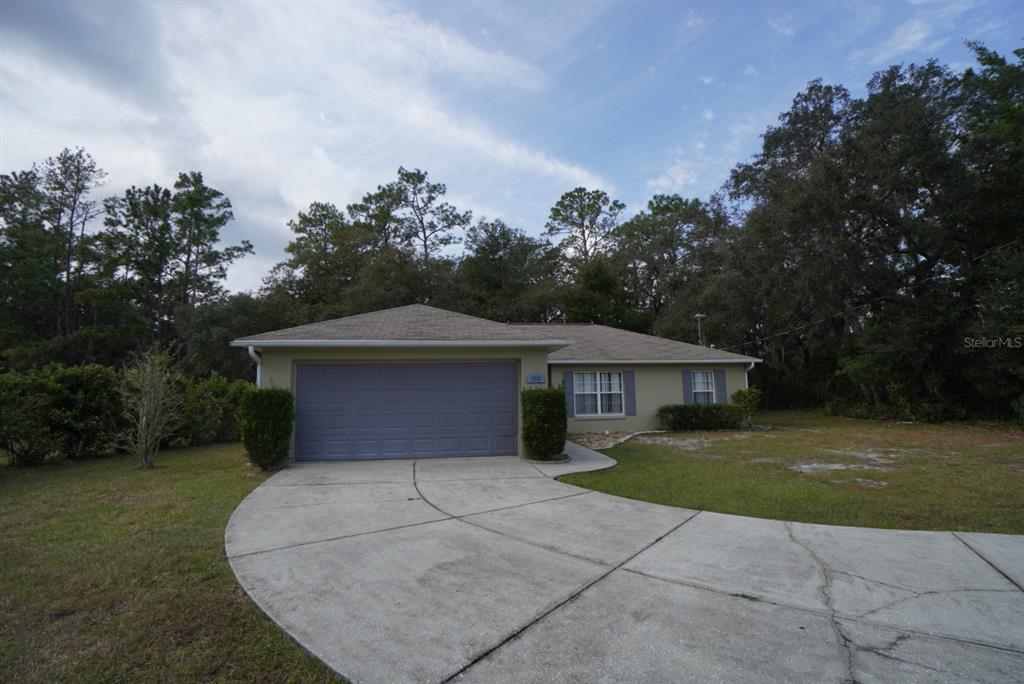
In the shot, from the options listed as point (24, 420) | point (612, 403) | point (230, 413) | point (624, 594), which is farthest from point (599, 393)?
point (24, 420)

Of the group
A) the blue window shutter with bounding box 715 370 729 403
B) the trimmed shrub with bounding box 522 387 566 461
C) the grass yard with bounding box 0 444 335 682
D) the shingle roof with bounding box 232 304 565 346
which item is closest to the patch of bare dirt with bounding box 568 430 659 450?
the trimmed shrub with bounding box 522 387 566 461

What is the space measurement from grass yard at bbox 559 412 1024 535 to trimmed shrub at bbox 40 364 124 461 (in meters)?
9.87

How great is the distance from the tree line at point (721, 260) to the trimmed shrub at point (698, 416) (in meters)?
7.53

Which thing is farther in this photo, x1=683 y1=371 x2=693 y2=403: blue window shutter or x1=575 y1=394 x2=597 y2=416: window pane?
x1=683 y1=371 x2=693 y2=403: blue window shutter

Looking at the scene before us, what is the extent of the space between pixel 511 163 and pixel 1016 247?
1651 cm

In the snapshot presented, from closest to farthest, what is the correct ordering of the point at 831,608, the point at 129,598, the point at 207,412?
the point at 831,608 → the point at 129,598 → the point at 207,412

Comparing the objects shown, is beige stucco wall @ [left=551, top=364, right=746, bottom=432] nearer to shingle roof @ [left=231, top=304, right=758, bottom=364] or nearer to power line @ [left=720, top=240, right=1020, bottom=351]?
shingle roof @ [left=231, top=304, right=758, bottom=364]

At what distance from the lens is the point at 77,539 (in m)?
4.73

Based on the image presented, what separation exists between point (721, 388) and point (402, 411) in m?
11.3

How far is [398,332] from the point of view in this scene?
9.98 metres

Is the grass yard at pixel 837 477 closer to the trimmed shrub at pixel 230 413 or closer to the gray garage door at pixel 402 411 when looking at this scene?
the gray garage door at pixel 402 411

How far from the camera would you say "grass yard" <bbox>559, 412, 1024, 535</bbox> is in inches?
221

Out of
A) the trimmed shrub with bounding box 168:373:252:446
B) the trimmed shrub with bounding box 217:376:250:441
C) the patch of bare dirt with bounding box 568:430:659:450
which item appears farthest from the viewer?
the trimmed shrub with bounding box 217:376:250:441

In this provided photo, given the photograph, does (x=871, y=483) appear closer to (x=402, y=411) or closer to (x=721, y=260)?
(x=402, y=411)
